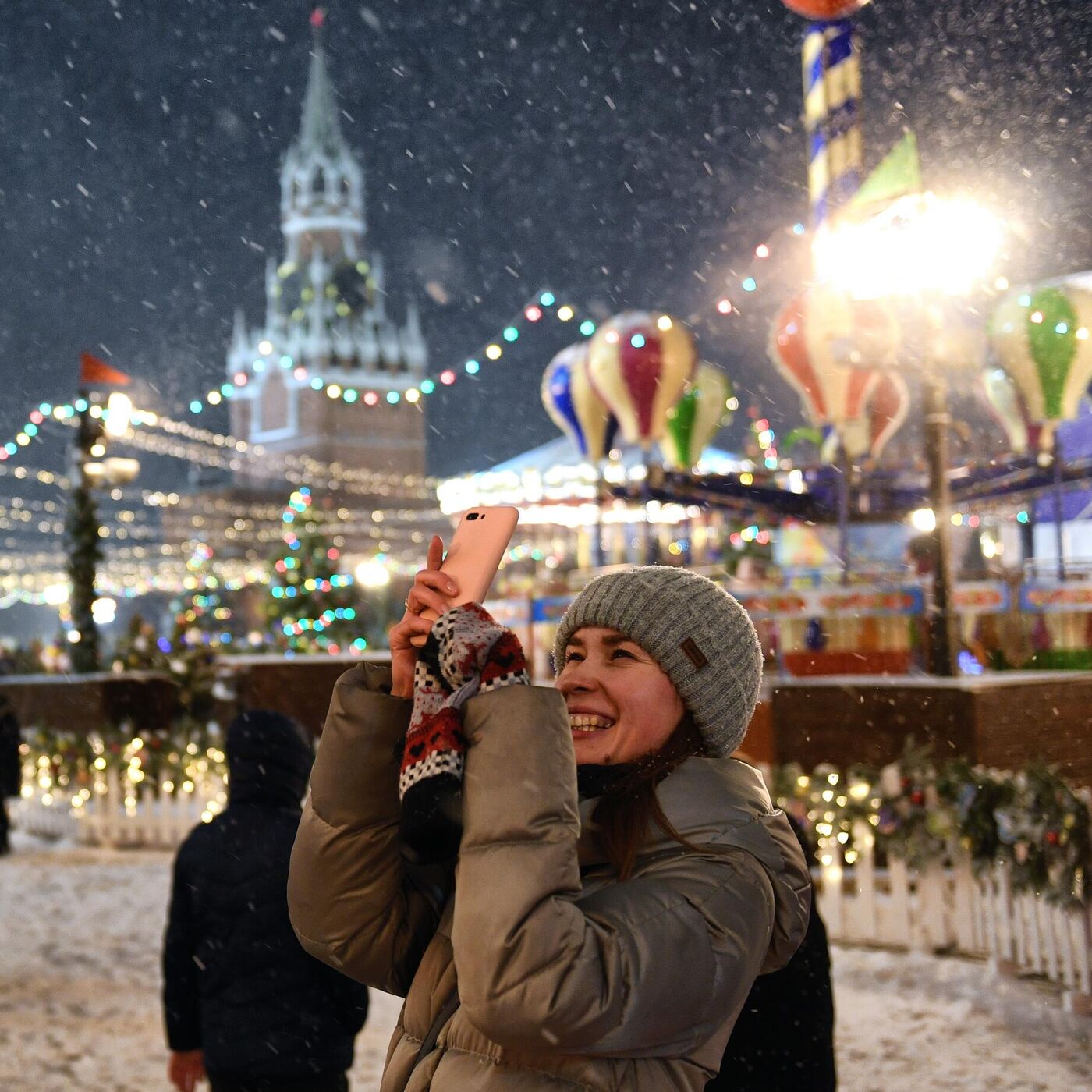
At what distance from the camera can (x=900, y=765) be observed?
7387 mm

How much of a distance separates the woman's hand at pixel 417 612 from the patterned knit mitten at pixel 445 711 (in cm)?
3

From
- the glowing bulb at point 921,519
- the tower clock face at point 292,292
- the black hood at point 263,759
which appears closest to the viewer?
the black hood at point 263,759

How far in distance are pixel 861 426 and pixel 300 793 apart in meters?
16.4

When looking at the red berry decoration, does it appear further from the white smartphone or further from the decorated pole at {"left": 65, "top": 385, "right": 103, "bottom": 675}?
the white smartphone

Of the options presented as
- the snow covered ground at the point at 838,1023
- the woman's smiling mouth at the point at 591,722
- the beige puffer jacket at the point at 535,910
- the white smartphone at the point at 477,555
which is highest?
the white smartphone at the point at 477,555

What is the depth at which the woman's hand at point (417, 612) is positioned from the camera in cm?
152

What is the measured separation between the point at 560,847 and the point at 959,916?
581cm

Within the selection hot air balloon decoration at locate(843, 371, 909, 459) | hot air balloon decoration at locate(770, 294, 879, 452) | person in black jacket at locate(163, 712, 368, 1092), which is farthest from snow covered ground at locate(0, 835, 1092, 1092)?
hot air balloon decoration at locate(843, 371, 909, 459)

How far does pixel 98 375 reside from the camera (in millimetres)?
14953

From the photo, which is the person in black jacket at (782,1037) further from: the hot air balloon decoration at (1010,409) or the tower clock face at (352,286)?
the tower clock face at (352,286)

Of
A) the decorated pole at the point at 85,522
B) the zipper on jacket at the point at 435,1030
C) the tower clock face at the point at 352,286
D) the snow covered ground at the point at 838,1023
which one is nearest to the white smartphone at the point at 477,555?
the zipper on jacket at the point at 435,1030

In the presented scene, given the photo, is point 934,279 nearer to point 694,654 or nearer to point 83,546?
point 694,654

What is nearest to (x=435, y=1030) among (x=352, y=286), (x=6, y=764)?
(x=6, y=764)

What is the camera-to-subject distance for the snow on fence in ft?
18.5
